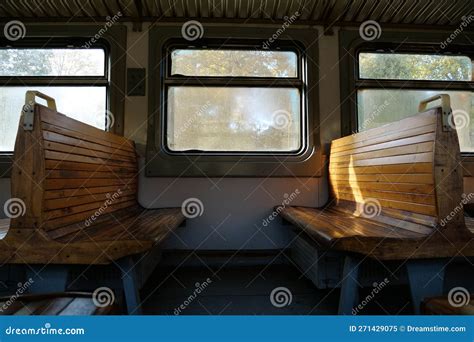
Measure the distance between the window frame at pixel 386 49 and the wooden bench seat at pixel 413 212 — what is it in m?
1.17

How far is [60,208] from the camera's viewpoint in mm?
1630

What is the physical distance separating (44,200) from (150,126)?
5.36 feet

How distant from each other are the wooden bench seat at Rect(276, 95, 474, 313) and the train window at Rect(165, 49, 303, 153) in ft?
4.09

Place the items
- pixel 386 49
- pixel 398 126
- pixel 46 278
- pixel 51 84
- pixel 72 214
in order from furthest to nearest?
pixel 386 49 → pixel 51 84 → pixel 398 126 → pixel 72 214 → pixel 46 278

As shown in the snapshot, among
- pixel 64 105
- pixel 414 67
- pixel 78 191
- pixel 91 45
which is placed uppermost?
pixel 91 45

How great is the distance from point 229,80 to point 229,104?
239 mm

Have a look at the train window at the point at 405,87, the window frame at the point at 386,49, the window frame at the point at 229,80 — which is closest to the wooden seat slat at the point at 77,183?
the window frame at the point at 229,80

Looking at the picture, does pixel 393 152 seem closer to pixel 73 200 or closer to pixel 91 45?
pixel 73 200

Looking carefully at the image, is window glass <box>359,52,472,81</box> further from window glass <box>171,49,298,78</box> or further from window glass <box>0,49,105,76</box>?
window glass <box>0,49,105,76</box>

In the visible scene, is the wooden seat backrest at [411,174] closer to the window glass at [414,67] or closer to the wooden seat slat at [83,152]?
the window glass at [414,67]

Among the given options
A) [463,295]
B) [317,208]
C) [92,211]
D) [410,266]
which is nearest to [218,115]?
[317,208]

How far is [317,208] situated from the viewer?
9.85 feet

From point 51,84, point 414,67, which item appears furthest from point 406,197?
point 51,84

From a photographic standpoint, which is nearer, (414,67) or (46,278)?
(46,278)
